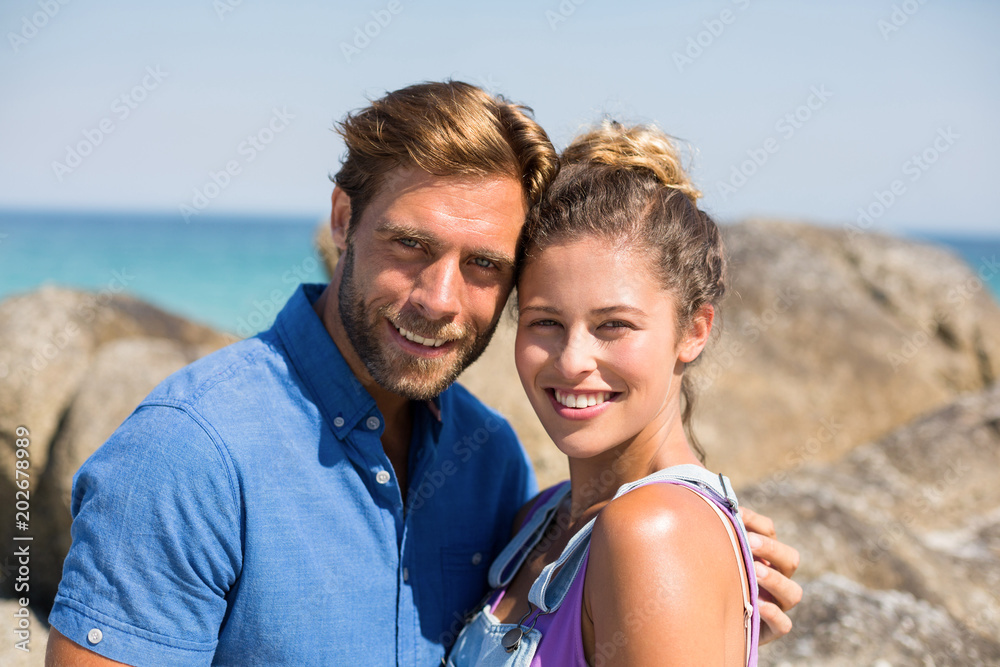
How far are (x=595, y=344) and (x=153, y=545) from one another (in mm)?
1253

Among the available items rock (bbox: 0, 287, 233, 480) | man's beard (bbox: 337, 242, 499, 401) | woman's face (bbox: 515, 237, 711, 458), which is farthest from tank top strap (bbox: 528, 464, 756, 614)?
rock (bbox: 0, 287, 233, 480)

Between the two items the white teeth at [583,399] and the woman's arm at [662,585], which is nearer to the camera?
the woman's arm at [662,585]

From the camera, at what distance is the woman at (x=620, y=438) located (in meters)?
1.78

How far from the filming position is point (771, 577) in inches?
94.9

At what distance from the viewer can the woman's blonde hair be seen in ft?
7.43

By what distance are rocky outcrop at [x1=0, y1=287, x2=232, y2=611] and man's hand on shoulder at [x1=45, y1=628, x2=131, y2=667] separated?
135 inches

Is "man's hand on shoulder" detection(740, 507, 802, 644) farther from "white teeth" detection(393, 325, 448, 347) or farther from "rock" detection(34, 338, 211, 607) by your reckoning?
"rock" detection(34, 338, 211, 607)

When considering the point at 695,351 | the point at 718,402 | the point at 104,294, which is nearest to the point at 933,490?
the point at 718,402

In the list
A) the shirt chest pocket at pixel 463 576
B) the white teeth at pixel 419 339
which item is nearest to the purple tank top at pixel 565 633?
the shirt chest pocket at pixel 463 576

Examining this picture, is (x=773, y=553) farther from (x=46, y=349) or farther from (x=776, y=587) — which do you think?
(x=46, y=349)

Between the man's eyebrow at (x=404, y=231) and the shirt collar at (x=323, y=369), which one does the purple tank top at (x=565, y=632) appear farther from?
the man's eyebrow at (x=404, y=231)

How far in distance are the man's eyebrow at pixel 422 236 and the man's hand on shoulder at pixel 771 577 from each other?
3.47 feet

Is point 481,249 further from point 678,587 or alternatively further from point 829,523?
point 829,523

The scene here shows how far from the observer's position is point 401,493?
102 inches
